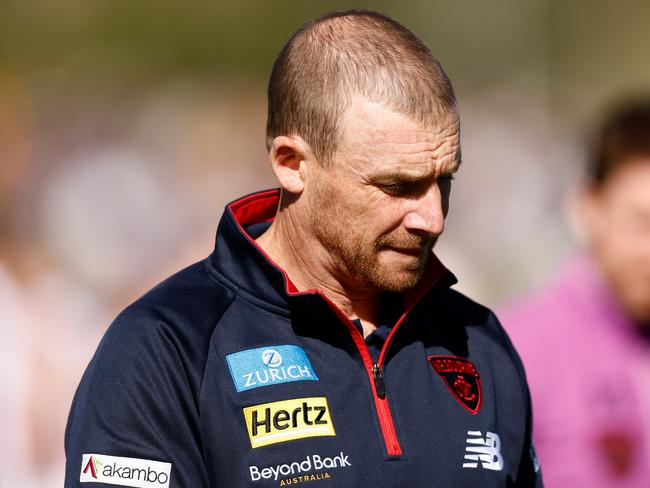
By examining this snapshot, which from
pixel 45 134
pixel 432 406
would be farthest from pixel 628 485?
pixel 45 134

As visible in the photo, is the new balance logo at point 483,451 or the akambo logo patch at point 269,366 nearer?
the akambo logo patch at point 269,366

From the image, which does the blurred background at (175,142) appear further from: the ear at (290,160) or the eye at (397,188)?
the eye at (397,188)

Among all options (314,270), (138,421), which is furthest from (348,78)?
(138,421)

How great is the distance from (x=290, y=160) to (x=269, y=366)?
1.67 ft

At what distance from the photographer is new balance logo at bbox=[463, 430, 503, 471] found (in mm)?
2604

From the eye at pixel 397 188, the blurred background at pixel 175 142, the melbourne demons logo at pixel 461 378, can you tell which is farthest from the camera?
the blurred background at pixel 175 142

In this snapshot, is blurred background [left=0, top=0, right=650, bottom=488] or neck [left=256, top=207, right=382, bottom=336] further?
blurred background [left=0, top=0, right=650, bottom=488]

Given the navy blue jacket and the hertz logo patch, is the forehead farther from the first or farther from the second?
the hertz logo patch

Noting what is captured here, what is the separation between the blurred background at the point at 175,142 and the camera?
6.83 m

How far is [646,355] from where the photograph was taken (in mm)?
4363

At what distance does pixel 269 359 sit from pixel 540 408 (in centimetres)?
188

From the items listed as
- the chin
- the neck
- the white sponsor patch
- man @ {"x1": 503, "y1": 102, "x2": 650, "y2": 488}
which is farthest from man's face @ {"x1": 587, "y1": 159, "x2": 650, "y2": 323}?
the white sponsor patch

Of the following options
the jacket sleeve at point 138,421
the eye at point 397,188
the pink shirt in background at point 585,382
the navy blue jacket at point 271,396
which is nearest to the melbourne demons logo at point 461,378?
the navy blue jacket at point 271,396

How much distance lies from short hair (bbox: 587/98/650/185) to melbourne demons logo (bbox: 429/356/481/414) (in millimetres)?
1791
